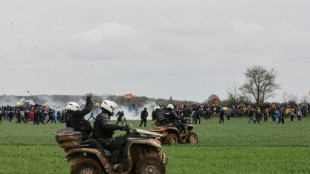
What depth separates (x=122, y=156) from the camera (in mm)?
11531

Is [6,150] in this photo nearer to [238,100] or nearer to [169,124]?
[169,124]

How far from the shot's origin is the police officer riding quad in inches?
925

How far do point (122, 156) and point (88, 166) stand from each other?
81 centimetres

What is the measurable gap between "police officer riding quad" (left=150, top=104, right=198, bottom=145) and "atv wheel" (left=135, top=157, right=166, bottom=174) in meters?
11.7

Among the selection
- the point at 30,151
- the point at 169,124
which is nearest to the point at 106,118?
the point at 30,151

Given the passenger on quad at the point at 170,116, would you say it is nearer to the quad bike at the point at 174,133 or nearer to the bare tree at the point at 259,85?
the quad bike at the point at 174,133

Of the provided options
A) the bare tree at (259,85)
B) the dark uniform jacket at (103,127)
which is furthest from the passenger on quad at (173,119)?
the bare tree at (259,85)

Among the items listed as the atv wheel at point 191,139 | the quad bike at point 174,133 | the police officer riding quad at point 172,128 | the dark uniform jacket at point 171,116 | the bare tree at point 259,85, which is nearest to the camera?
the quad bike at point 174,133

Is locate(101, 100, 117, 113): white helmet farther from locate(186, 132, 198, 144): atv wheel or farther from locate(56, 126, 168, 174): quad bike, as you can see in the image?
locate(186, 132, 198, 144): atv wheel

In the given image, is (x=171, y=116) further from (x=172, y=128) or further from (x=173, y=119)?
(x=172, y=128)

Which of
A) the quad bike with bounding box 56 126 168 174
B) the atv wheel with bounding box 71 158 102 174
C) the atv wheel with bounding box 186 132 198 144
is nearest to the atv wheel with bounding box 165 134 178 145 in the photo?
the atv wheel with bounding box 186 132 198 144

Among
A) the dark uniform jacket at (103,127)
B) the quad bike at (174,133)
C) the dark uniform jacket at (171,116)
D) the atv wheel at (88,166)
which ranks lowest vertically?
the atv wheel at (88,166)

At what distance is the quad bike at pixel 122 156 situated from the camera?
11227mm

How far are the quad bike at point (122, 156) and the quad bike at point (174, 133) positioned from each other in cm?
1133
